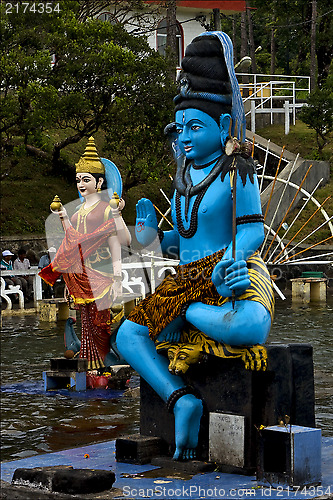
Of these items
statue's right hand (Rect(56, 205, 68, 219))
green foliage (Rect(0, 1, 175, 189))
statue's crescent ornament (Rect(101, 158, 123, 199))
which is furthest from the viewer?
green foliage (Rect(0, 1, 175, 189))

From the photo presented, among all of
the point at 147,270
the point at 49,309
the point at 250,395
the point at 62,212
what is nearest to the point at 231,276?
the point at 250,395

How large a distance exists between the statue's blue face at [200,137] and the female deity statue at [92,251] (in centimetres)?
269

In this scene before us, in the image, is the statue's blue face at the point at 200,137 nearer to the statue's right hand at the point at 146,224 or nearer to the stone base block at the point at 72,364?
the statue's right hand at the point at 146,224

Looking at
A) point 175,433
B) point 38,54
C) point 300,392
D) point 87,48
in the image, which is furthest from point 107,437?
point 87,48

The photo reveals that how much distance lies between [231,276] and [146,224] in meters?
0.95

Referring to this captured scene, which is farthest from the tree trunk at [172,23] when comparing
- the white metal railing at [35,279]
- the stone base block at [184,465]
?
the stone base block at [184,465]

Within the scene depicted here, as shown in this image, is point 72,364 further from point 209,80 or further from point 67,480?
point 67,480

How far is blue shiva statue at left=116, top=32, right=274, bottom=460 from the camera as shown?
5.02 m

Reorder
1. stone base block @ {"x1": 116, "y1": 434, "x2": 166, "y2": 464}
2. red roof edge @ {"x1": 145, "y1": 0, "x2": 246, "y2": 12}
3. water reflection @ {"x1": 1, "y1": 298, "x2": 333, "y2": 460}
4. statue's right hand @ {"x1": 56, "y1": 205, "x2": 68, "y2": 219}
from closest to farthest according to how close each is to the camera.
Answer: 1. stone base block @ {"x1": 116, "y1": 434, "x2": 166, "y2": 464}
2. water reflection @ {"x1": 1, "y1": 298, "x2": 333, "y2": 460}
3. statue's right hand @ {"x1": 56, "y1": 205, "x2": 68, "y2": 219}
4. red roof edge @ {"x1": 145, "y1": 0, "x2": 246, "y2": 12}

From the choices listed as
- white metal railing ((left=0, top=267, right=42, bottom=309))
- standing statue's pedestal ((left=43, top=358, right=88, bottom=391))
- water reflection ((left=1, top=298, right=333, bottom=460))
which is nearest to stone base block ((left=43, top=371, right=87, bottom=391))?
standing statue's pedestal ((left=43, top=358, right=88, bottom=391))

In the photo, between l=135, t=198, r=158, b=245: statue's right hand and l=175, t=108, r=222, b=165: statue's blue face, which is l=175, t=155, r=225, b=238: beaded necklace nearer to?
l=175, t=108, r=222, b=165: statue's blue face

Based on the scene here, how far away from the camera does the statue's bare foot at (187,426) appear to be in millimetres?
5055

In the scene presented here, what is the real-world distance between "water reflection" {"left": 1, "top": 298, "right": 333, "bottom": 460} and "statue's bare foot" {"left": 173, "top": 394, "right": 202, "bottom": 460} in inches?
54.7

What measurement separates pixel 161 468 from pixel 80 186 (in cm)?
379
